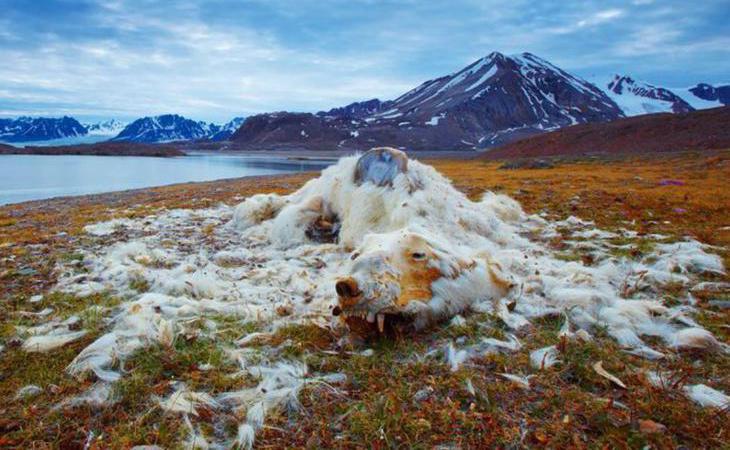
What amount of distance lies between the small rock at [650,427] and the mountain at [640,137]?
165 feet

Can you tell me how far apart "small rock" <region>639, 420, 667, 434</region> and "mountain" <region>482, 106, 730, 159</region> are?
5022 centimetres

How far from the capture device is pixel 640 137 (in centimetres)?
5284

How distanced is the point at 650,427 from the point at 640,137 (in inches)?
2403

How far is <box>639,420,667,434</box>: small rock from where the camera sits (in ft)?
8.79

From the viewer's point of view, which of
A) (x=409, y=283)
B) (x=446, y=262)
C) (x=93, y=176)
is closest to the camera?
(x=409, y=283)

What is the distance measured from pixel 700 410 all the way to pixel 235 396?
130 inches

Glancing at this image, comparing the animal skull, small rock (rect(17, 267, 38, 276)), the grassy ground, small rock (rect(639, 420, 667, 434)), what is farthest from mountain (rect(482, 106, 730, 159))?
small rock (rect(17, 267, 38, 276))

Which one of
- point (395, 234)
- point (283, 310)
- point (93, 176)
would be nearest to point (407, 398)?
point (283, 310)

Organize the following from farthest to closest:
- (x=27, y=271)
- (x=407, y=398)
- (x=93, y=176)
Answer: (x=93, y=176) < (x=27, y=271) < (x=407, y=398)

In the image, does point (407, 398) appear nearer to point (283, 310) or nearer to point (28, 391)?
point (283, 310)

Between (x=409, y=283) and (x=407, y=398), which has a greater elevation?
(x=409, y=283)

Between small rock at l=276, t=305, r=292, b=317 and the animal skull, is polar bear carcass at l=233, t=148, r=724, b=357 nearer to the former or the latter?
the animal skull

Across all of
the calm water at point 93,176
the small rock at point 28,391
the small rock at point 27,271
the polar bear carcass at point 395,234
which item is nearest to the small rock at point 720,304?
the polar bear carcass at point 395,234

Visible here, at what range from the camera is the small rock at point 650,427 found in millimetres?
2680
